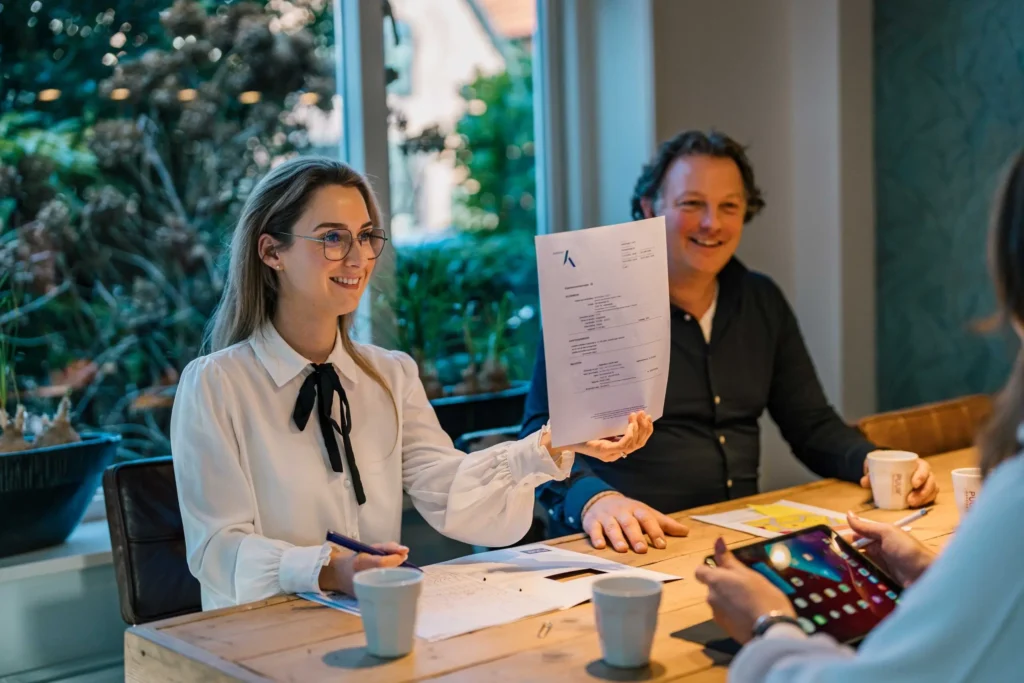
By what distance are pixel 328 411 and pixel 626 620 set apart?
85cm

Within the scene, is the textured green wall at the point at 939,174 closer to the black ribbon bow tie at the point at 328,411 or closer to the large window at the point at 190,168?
the large window at the point at 190,168

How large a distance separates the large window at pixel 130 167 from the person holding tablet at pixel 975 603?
1.99 meters

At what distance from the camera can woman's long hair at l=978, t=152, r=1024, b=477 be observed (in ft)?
3.27

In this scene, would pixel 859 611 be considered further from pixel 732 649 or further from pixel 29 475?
pixel 29 475

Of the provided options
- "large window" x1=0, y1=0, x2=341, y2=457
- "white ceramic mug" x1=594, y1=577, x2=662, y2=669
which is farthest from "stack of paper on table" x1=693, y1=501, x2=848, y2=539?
"large window" x1=0, y1=0, x2=341, y2=457

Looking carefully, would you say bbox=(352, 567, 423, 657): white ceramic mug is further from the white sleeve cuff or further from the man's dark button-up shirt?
the man's dark button-up shirt

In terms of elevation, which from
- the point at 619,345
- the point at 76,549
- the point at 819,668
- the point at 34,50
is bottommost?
the point at 76,549

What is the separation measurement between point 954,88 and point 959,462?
150 centimetres

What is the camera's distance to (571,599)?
1.50m

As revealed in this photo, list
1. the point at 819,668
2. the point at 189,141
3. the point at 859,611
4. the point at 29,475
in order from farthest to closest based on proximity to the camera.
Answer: the point at 189,141
the point at 29,475
the point at 859,611
the point at 819,668

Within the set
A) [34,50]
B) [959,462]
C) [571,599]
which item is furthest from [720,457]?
[34,50]

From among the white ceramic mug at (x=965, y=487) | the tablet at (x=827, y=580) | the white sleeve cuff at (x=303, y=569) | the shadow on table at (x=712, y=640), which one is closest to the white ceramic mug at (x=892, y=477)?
the white ceramic mug at (x=965, y=487)

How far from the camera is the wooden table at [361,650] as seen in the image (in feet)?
4.07

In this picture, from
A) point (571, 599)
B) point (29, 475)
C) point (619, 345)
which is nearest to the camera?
point (571, 599)
